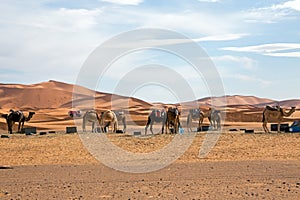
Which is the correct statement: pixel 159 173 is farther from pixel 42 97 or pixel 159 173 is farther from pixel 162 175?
pixel 42 97

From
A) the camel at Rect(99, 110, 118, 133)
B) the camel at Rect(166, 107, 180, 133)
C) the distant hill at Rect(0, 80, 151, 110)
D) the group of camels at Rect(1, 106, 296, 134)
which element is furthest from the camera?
the distant hill at Rect(0, 80, 151, 110)

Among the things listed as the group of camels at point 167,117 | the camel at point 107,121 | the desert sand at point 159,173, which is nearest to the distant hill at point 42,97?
the group of camels at point 167,117

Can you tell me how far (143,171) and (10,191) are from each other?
490 cm

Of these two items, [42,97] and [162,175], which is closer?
[162,175]

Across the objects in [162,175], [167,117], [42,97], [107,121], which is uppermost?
[42,97]

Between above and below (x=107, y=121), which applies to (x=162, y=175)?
below

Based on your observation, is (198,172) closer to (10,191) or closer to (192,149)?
(10,191)

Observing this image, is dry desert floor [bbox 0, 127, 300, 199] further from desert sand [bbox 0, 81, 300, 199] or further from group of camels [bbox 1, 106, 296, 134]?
group of camels [bbox 1, 106, 296, 134]

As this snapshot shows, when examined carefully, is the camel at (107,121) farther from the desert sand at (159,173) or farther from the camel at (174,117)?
the desert sand at (159,173)

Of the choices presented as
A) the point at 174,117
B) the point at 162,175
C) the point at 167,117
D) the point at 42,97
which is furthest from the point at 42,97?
the point at 162,175

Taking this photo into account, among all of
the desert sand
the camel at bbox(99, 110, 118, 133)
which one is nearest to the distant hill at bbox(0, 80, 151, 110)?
the camel at bbox(99, 110, 118, 133)

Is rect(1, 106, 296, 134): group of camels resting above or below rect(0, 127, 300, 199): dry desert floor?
above

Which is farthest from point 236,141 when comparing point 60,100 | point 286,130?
point 60,100

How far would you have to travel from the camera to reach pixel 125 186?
559 inches
